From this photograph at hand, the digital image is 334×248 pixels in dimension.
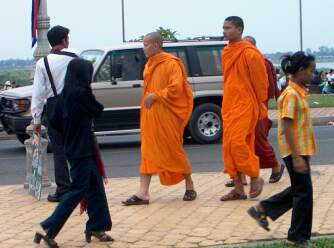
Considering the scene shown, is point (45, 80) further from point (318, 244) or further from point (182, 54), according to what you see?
point (182, 54)

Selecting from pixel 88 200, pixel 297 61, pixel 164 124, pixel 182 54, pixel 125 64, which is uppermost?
pixel 297 61

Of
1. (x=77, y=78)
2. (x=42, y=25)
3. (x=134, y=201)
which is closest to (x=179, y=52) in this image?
Result: (x=42, y=25)

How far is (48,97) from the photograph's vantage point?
29.1ft

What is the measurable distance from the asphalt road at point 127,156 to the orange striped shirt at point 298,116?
536cm

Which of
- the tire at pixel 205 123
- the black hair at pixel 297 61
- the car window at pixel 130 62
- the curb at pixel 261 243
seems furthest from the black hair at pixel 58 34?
the tire at pixel 205 123

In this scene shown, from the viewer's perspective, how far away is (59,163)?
9.11 metres

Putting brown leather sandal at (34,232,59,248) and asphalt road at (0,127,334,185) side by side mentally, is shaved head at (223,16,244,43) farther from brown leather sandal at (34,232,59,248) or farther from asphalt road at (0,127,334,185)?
asphalt road at (0,127,334,185)

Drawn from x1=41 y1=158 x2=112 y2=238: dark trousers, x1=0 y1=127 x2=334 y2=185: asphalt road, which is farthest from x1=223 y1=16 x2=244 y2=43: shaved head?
x1=0 y1=127 x2=334 y2=185: asphalt road

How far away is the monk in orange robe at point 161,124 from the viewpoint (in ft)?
28.9

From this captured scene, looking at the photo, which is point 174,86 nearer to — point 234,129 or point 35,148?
point 234,129

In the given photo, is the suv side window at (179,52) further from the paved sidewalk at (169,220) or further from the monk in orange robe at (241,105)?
the monk in orange robe at (241,105)

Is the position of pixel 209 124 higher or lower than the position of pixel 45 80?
lower

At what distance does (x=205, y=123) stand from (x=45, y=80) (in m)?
7.32

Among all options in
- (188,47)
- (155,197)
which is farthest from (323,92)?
(155,197)
